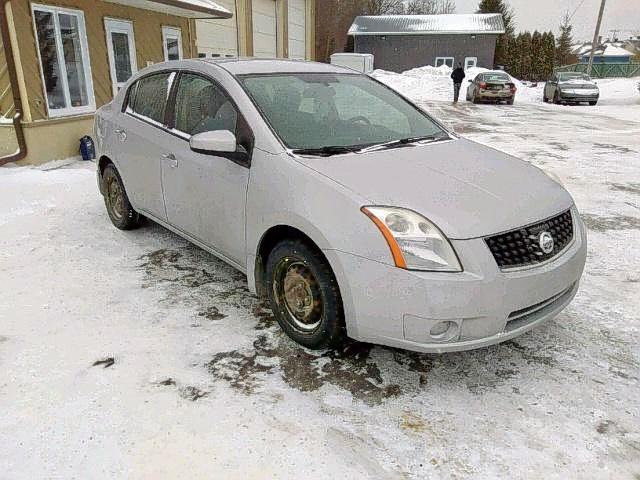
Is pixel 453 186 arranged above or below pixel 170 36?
below

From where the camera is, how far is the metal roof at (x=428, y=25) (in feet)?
129

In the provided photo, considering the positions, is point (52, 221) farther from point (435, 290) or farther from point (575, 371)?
point (575, 371)

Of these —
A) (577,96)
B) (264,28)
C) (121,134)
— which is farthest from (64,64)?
(577,96)

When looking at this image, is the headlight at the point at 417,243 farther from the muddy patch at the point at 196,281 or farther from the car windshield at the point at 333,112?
the muddy patch at the point at 196,281

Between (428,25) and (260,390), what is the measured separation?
42505mm

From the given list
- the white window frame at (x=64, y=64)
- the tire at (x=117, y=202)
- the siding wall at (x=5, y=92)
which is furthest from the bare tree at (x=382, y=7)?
the tire at (x=117, y=202)

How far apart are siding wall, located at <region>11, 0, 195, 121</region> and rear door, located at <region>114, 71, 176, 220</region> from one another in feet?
15.4

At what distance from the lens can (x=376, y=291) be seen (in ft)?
8.27

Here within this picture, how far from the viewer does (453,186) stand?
9.16ft

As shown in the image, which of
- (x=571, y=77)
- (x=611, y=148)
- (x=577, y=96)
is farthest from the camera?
(x=571, y=77)

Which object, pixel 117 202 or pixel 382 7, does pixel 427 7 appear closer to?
pixel 382 7

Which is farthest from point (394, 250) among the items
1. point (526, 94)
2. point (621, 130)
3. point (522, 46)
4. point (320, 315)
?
point (522, 46)

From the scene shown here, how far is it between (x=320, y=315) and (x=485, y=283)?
0.94 metres

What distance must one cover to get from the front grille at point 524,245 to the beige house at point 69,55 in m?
8.08
